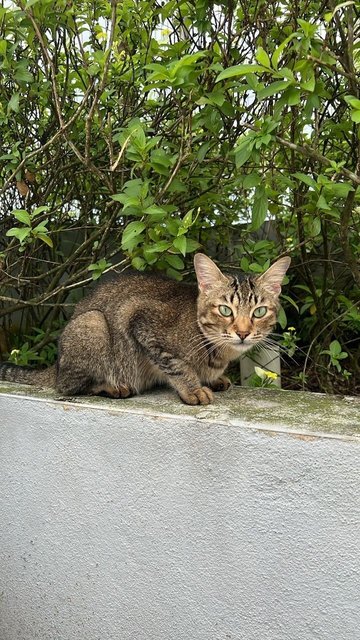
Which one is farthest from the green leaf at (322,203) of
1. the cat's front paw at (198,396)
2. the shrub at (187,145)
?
the cat's front paw at (198,396)

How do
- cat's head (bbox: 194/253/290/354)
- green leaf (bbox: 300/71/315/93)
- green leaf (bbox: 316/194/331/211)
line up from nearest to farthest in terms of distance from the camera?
green leaf (bbox: 300/71/315/93) → green leaf (bbox: 316/194/331/211) → cat's head (bbox: 194/253/290/354)

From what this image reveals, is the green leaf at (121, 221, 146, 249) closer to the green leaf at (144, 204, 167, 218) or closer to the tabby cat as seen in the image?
the green leaf at (144, 204, 167, 218)

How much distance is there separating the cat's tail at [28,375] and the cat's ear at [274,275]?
46.4 inches

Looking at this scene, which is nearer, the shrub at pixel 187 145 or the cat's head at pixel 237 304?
the shrub at pixel 187 145

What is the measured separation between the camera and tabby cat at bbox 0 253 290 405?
234 centimetres

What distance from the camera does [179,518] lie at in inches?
85.6

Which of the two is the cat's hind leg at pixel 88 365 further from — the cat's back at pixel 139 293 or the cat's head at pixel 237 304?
the cat's head at pixel 237 304

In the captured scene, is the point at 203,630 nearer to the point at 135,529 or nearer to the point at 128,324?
the point at 135,529

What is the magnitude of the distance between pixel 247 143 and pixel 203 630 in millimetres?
1839

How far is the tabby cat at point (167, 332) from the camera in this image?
2336 millimetres

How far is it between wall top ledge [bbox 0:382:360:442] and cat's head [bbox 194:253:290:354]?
0.79ft

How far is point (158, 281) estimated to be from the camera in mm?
2783

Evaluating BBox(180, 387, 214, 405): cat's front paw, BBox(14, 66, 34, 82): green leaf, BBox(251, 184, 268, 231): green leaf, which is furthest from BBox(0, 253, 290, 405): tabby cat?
BBox(14, 66, 34, 82): green leaf

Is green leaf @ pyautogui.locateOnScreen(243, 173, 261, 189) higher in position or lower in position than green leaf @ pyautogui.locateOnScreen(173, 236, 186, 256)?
higher
